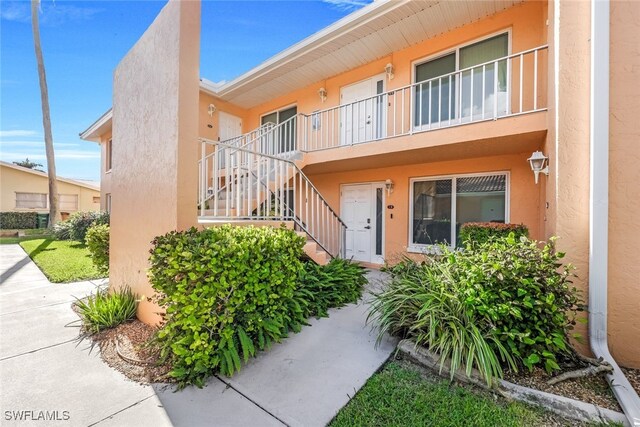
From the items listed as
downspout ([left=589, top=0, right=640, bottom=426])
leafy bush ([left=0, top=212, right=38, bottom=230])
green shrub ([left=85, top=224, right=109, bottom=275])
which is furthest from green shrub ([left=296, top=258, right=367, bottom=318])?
leafy bush ([left=0, top=212, right=38, bottom=230])

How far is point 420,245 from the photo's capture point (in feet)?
24.0

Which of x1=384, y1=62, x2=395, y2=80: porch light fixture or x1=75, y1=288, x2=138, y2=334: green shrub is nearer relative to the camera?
x1=75, y1=288, x2=138, y2=334: green shrub

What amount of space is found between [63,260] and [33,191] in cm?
1809

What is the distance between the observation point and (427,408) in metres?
2.32

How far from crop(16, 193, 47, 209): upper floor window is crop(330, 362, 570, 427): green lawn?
27.8 m

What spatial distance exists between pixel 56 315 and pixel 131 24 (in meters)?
6.96

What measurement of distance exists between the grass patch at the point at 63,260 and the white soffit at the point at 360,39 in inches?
280

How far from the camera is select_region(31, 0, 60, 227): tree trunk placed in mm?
14344

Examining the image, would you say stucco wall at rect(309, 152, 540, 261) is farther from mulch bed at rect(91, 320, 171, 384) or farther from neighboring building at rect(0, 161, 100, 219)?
neighboring building at rect(0, 161, 100, 219)

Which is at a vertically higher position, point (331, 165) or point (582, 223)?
point (331, 165)

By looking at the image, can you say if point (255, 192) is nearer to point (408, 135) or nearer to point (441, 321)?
point (408, 135)

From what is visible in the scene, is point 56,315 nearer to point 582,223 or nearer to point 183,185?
point 183,185

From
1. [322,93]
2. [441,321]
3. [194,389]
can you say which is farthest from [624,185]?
[322,93]

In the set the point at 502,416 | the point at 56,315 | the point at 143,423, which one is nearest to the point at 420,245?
the point at 502,416
